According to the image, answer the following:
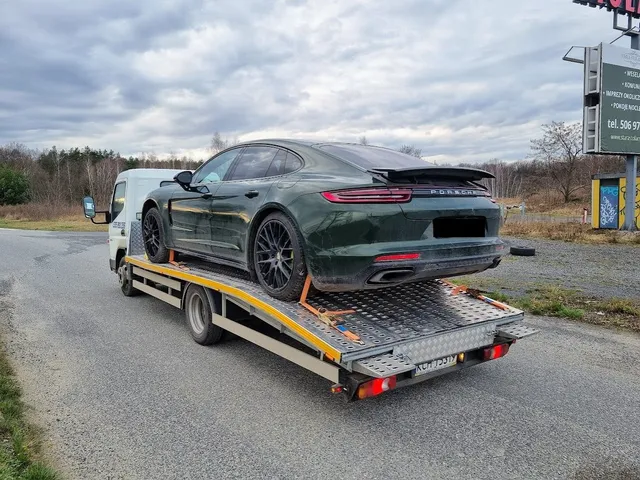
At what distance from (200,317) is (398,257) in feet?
9.42

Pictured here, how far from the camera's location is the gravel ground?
29.0 feet

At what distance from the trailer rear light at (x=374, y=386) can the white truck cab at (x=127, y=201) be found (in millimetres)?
5797

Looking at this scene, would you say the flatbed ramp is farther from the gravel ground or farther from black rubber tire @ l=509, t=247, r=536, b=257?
black rubber tire @ l=509, t=247, r=536, b=257

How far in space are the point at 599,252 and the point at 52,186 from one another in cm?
6153

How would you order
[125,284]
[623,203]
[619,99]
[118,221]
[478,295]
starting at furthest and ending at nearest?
1. [623,203]
2. [619,99]
3. [118,221]
4. [125,284]
5. [478,295]

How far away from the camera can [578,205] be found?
3684cm

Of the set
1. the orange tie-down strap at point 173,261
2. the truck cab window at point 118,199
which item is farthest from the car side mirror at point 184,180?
the truck cab window at point 118,199

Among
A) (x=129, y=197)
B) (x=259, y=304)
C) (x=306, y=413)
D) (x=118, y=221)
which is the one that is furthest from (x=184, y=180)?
(x=118, y=221)

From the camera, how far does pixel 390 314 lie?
13.7 feet

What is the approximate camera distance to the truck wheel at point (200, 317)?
17.6ft

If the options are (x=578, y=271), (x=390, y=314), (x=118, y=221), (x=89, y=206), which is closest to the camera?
(x=390, y=314)

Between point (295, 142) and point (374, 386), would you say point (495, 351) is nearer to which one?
point (374, 386)

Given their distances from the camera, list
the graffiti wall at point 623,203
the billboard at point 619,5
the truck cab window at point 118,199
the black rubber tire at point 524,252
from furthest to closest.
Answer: the graffiti wall at point 623,203 < the billboard at point 619,5 < the black rubber tire at point 524,252 < the truck cab window at point 118,199

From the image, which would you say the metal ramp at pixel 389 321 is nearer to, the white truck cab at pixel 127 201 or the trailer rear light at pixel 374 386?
the trailer rear light at pixel 374 386
